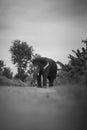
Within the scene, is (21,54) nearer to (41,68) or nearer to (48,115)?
(41,68)

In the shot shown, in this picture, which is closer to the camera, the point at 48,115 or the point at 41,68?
the point at 48,115

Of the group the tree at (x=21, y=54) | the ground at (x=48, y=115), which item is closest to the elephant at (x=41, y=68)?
the ground at (x=48, y=115)

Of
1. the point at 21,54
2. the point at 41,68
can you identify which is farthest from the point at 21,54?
the point at 41,68

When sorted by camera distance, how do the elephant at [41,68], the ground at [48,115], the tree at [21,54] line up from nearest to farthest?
the ground at [48,115] < the elephant at [41,68] < the tree at [21,54]

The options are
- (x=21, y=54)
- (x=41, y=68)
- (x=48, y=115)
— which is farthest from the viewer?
(x=21, y=54)

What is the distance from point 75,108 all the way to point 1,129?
17.5 inches

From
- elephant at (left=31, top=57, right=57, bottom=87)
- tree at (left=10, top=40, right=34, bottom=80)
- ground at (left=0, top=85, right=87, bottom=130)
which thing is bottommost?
ground at (left=0, top=85, right=87, bottom=130)

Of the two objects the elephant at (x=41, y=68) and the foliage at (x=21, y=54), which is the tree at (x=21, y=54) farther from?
the elephant at (x=41, y=68)

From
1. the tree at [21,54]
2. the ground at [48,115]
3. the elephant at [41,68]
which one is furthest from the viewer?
the tree at [21,54]

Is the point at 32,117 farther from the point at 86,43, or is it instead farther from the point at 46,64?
the point at 46,64

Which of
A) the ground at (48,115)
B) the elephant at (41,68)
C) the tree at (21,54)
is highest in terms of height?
the tree at (21,54)

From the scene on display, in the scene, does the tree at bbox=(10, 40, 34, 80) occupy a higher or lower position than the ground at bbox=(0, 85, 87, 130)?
higher

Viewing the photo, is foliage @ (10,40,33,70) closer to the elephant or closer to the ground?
the elephant

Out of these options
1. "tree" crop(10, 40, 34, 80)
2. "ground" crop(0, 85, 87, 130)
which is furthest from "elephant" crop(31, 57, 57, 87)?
"tree" crop(10, 40, 34, 80)
